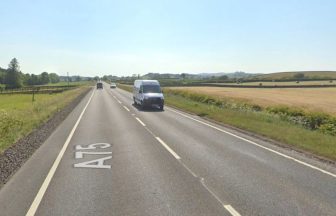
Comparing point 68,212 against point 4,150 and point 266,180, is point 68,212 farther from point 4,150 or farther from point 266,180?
point 4,150

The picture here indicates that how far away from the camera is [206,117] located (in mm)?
26203

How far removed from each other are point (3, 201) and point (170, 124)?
47.9 ft

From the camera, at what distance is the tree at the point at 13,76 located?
16325 cm

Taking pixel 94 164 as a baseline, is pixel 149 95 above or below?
above

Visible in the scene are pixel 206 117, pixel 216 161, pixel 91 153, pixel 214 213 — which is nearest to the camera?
pixel 214 213

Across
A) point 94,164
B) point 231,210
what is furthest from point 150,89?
point 231,210

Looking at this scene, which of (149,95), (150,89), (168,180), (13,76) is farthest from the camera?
(13,76)

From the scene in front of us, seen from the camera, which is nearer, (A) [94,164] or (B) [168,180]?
(B) [168,180]

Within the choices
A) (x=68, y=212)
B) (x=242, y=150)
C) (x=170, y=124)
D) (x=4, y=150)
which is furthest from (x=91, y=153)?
(x=170, y=124)

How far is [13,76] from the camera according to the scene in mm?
166875

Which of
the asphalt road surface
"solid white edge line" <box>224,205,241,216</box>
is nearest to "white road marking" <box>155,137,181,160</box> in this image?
the asphalt road surface

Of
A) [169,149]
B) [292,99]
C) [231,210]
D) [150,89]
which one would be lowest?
[292,99]

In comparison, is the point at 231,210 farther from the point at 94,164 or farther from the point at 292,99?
the point at 292,99

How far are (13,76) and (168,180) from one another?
172m
